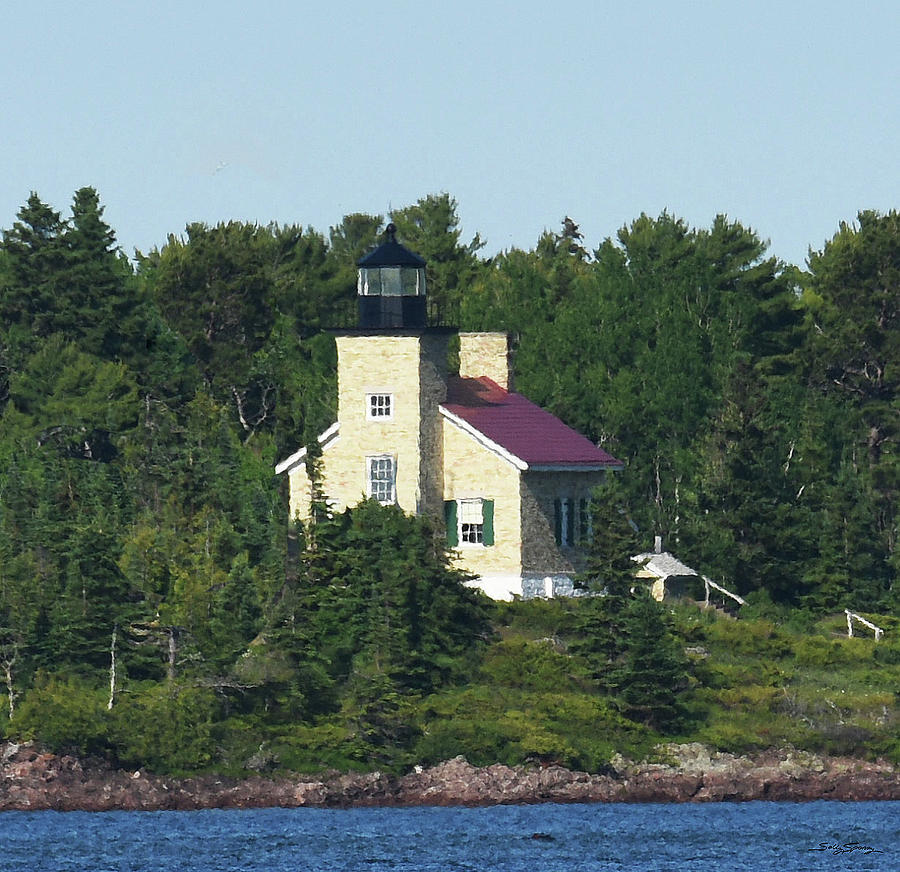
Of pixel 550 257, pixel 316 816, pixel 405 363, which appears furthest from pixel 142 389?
pixel 550 257

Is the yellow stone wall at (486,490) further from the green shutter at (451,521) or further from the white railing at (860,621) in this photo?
the white railing at (860,621)

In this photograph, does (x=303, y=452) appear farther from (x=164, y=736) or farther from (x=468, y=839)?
(x=468, y=839)

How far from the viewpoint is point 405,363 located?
65.0 m

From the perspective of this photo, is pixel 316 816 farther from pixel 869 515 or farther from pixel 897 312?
pixel 897 312

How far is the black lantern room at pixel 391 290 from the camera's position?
6512 centimetres

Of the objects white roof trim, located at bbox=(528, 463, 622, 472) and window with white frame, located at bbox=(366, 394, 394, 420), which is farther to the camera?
window with white frame, located at bbox=(366, 394, 394, 420)

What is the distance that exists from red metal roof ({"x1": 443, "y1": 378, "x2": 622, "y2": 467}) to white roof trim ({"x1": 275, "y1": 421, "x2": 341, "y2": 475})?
9.68ft

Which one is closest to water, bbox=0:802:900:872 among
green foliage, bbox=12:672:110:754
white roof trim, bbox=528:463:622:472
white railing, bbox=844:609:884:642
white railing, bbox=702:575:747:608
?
green foliage, bbox=12:672:110:754

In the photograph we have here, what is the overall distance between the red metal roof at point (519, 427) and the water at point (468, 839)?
43.6 ft

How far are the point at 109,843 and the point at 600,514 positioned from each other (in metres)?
15.5

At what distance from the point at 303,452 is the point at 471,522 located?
476 cm

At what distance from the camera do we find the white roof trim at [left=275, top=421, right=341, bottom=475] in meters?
65.6

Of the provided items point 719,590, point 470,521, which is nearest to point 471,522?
point 470,521

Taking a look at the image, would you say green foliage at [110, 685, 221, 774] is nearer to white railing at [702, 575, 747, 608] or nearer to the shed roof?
the shed roof
